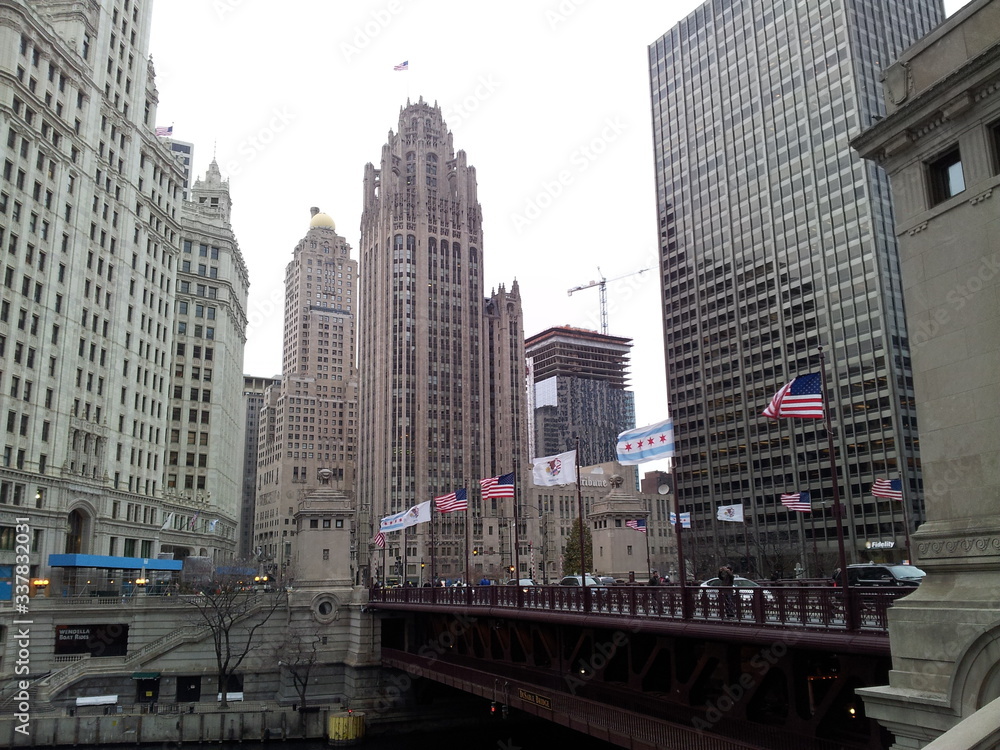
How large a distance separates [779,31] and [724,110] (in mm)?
14448

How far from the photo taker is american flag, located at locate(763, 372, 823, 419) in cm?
2425

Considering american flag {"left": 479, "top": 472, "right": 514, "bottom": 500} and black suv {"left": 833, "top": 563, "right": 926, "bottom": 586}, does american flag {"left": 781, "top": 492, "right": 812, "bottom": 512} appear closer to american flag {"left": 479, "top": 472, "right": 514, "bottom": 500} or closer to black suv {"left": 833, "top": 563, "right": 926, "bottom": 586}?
black suv {"left": 833, "top": 563, "right": 926, "bottom": 586}

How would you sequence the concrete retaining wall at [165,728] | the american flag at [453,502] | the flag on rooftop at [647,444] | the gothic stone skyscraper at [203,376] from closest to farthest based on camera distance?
the flag on rooftop at [647,444] → the american flag at [453,502] → the concrete retaining wall at [165,728] → the gothic stone skyscraper at [203,376]

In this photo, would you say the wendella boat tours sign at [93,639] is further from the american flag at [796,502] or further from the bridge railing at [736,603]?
the american flag at [796,502]

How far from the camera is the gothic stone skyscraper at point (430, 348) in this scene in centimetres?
15775

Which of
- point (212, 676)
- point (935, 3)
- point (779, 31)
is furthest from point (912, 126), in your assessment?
point (935, 3)

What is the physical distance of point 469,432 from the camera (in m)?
163

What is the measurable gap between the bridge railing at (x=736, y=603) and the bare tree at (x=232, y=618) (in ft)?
89.4

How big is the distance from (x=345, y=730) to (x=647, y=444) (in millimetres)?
30538

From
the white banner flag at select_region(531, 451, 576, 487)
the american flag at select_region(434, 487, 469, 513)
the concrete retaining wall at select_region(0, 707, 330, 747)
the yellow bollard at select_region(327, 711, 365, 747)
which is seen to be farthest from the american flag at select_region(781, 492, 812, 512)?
the concrete retaining wall at select_region(0, 707, 330, 747)

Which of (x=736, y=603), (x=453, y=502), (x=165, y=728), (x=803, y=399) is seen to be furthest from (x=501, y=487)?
(x=165, y=728)

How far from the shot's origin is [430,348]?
535 ft

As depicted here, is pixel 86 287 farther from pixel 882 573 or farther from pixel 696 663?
pixel 882 573

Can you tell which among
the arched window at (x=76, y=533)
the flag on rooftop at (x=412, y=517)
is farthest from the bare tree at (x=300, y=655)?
the arched window at (x=76, y=533)
